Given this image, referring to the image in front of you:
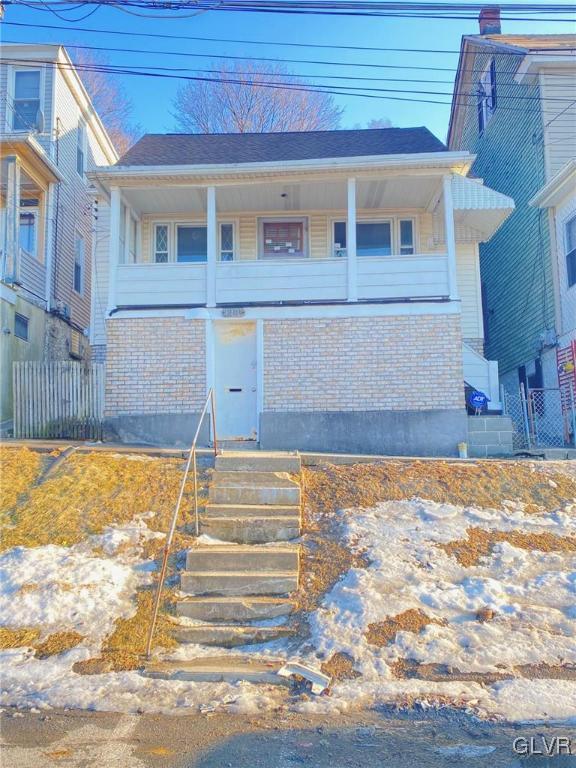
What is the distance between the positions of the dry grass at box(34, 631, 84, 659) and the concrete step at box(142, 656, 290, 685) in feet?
2.44

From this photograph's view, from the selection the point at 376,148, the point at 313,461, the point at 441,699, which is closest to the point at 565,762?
the point at 441,699

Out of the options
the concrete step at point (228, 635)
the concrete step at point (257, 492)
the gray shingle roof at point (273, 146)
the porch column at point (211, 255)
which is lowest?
the concrete step at point (228, 635)

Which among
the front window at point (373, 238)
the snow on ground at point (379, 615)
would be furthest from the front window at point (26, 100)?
the snow on ground at point (379, 615)

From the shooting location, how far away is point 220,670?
5.08 m

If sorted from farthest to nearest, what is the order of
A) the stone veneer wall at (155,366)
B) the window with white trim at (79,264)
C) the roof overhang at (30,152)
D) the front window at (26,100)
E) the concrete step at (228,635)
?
the window with white trim at (79,264)
the front window at (26,100)
the roof overhang at (30,152)
the stone veneer wall at (155,366)
the concrete step at (228,635)

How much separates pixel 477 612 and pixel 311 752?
2.27 m

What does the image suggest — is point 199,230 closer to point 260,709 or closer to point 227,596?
point 227,596

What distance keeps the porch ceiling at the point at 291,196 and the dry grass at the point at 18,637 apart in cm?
877

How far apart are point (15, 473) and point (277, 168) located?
6.84 meters

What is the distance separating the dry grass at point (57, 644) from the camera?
17.6 ft

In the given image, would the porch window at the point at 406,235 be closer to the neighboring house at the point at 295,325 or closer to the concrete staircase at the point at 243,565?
the neighboring house at the point at 295,325

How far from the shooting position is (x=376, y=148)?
1319cm

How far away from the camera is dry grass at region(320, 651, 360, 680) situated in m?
4.99
